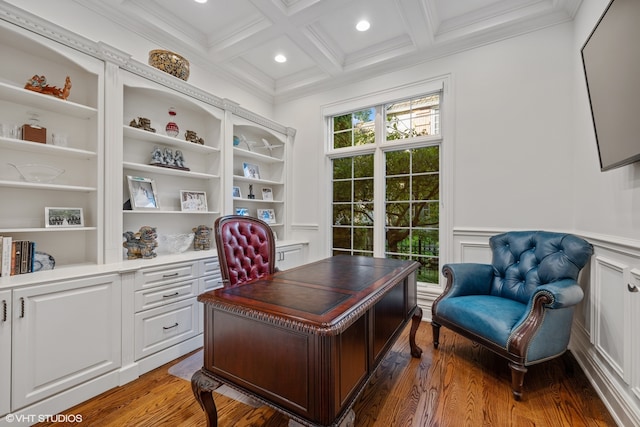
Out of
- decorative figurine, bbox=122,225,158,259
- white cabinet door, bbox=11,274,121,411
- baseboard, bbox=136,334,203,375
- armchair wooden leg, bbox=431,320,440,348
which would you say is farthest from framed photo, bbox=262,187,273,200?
armchair wooden leg, bbox=431,320,440,348

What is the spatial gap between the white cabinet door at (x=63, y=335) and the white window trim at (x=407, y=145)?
8.35 ft

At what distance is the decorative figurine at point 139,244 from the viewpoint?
2430mm

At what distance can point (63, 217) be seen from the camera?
212 cm

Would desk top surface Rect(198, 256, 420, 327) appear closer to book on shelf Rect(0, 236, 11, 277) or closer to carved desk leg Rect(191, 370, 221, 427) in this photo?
carved desk leg Rect(191, 370, 221, 427)

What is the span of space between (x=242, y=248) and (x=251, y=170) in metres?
1.87

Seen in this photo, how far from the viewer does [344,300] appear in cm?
133

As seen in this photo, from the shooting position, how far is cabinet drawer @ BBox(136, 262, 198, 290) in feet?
7.06

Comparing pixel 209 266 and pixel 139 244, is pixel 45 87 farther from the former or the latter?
pixel 209 266

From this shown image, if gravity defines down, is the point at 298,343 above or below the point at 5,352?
above

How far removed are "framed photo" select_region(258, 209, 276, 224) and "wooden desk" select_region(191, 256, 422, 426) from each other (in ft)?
7.69

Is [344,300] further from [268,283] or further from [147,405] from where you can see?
[147,405]

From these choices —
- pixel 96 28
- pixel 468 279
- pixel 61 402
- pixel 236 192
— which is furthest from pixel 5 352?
pixel 468 279

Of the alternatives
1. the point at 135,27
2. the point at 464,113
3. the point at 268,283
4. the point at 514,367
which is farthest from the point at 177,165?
the point at 514,367

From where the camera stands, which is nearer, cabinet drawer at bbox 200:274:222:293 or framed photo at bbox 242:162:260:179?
cabinet drawer at bbox 200:274:222:293
